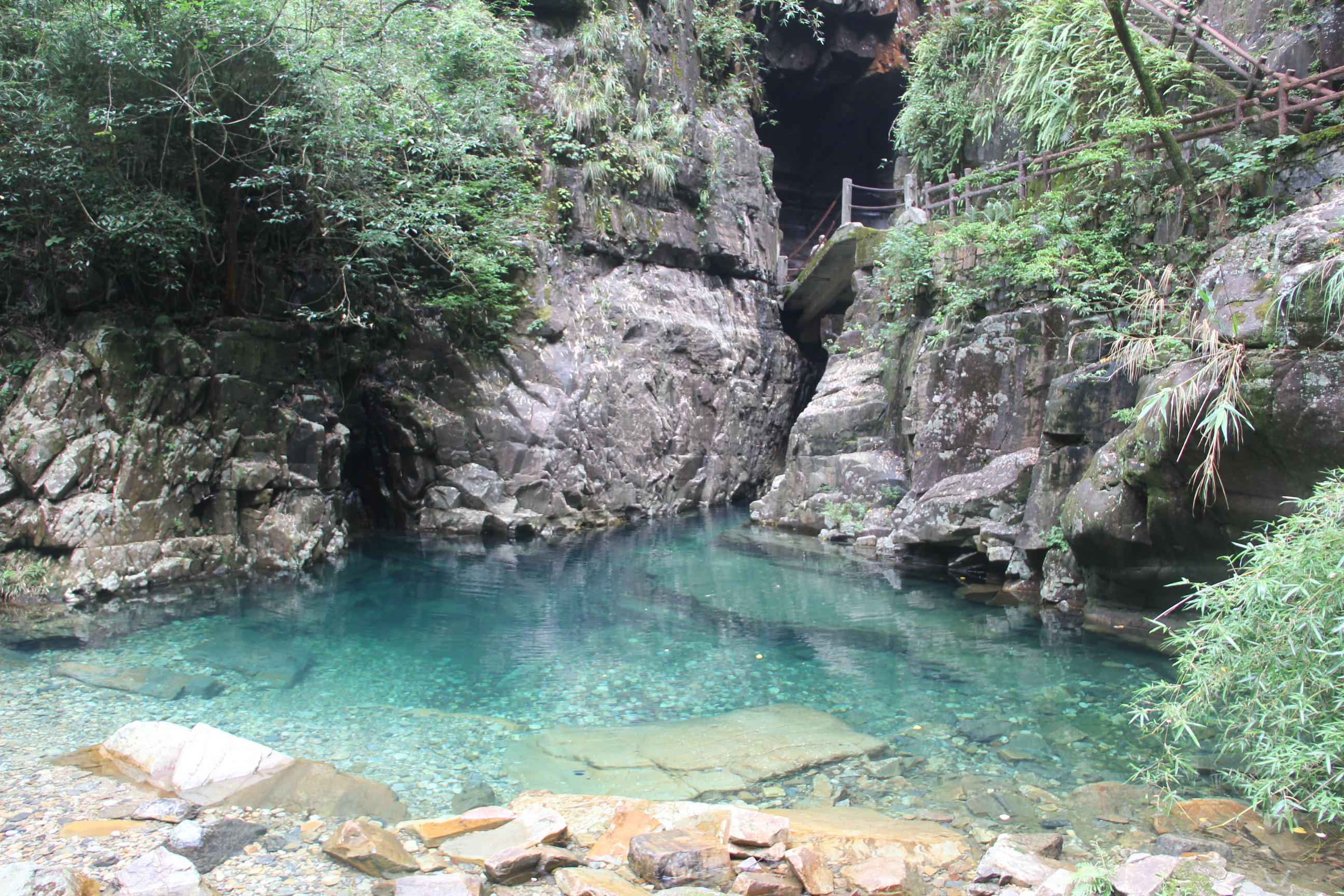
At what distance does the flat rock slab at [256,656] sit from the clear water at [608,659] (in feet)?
0.45

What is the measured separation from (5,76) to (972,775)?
1058 cm

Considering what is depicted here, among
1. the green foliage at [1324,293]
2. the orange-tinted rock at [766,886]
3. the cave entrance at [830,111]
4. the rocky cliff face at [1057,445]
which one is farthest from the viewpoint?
the cave entrance at [830,111]

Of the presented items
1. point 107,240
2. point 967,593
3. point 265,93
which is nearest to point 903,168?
point 967,593

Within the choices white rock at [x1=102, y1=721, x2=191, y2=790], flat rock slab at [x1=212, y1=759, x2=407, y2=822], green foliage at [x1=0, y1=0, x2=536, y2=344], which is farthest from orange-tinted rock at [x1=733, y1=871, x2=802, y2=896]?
green foliage at [x1=0, y1=0, x2=536, y2=344]

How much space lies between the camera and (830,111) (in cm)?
2386

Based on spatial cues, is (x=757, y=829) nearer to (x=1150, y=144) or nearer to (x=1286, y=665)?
(x=1286, y=665)

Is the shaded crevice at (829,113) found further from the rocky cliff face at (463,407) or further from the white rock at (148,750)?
the white rock at (148,750)

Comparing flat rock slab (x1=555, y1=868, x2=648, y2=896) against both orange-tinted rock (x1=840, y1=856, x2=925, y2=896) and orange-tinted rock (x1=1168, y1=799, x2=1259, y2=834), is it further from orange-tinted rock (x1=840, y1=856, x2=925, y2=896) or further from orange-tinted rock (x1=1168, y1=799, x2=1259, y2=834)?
orange-tinted rock (x1=1168, y1=799, x2=1259, y2=834)

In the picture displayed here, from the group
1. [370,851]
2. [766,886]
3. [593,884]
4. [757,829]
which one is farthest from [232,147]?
[766,886]

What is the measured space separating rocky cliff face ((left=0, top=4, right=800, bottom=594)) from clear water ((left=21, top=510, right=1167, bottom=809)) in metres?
1.24

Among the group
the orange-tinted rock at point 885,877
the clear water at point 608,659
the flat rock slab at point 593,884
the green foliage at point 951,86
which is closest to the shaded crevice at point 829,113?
the green foliage at point 951,86

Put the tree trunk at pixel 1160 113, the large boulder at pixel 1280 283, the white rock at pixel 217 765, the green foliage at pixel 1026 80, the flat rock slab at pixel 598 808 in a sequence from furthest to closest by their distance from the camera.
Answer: the green foliage at pixel 1026 80, the tree trunk at pixel 1160 113, the large boulder at pixel 1280 283, the white rock at pixel 217 765, the flat rock slab at pixel 598 808

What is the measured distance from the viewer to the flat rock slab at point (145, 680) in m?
5.42

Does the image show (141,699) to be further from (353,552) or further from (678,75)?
(678,75)
